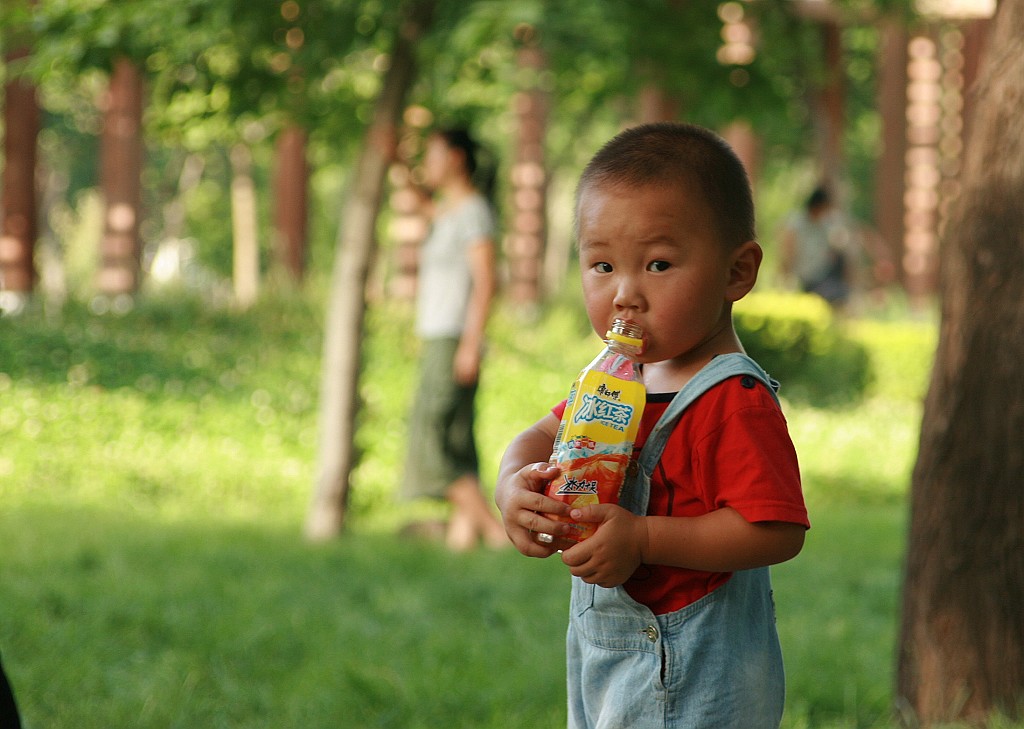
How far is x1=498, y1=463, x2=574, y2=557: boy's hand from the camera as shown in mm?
1806

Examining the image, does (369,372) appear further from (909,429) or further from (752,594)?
(752,594)

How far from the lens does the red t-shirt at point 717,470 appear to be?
71.8 inches

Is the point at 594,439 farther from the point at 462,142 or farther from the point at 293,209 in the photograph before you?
the point at 293,209

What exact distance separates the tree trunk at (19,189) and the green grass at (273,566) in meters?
2.26

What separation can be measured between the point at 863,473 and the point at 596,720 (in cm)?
742

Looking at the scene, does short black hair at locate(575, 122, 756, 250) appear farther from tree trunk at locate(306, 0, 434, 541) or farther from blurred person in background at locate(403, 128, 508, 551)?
tree trunk at locate(306, 0, 434, 541)

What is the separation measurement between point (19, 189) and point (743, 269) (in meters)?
14.2

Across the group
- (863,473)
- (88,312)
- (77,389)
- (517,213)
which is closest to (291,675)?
(863,473)

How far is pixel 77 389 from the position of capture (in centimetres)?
1078

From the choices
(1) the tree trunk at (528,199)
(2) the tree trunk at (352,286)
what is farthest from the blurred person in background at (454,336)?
(1) the tree trunk at (528,199)

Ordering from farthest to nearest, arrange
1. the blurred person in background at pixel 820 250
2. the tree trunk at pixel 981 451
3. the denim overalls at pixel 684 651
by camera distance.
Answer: the blurred person in background at pixel 820 250 → the tree trunk at pixel 981 451 → the denim overalls at pixel 684 651

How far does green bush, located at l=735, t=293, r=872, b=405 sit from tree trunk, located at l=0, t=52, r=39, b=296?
25.6 feet

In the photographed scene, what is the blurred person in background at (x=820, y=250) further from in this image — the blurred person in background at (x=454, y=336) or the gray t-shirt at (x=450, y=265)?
the gray t-shirt at (x=450, y=265)

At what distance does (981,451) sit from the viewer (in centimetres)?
347
